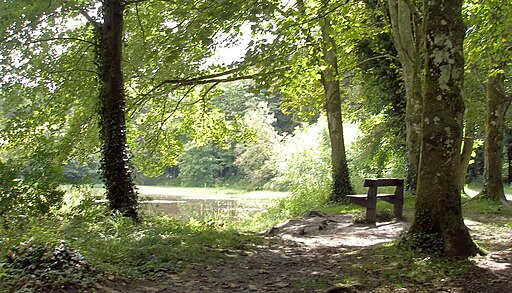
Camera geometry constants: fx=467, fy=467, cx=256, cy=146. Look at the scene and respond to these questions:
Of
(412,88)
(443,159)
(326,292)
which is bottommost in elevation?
(326,292)

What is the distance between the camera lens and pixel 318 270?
262 inches

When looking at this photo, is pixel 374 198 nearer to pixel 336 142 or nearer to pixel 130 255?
pixel 336 142

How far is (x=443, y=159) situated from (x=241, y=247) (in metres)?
3.78

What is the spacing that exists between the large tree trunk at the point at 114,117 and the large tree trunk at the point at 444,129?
633 centimetres

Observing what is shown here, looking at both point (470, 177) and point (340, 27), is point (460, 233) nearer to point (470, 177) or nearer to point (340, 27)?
point (340, 27)

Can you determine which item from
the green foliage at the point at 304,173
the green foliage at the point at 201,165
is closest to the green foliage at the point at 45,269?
the green foliage at the point at 304,173

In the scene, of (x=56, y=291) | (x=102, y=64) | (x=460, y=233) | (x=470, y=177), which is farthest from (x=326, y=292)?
(x=470, y=177)

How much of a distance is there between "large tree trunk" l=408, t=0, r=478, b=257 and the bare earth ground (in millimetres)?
567

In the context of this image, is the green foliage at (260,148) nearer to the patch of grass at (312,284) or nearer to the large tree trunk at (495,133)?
the large tree trunk at (495,133)

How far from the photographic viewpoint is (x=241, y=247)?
8281 millimetres

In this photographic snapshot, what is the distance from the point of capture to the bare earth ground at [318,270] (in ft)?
17.5

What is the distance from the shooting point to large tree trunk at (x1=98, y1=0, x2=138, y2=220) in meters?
10.2

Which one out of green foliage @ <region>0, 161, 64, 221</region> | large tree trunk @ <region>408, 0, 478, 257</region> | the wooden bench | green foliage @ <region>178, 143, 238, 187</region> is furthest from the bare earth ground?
green foliage @ <region>178, 143, 238, 187</region>

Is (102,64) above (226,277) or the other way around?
above
